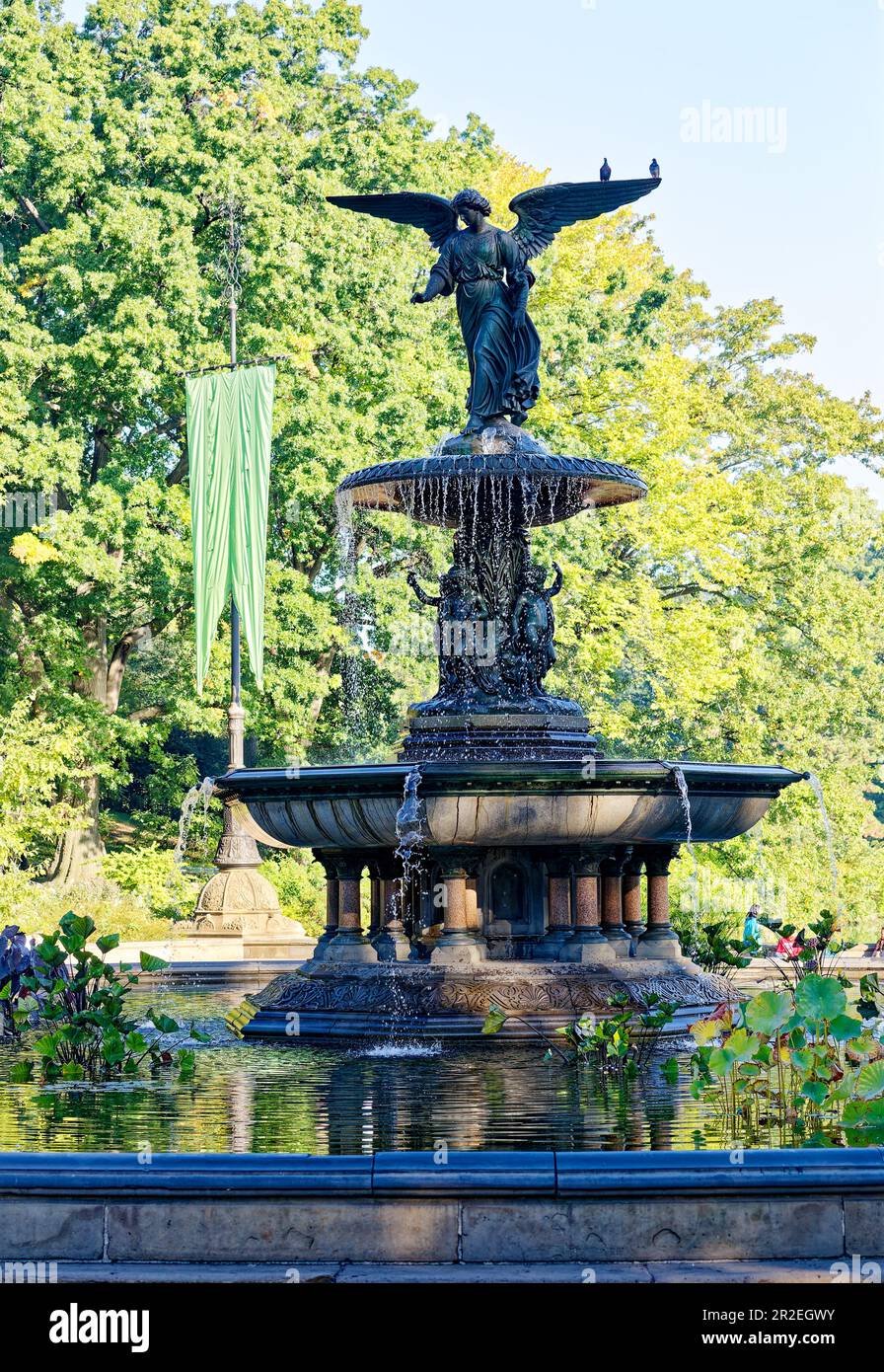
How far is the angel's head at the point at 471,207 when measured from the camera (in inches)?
555

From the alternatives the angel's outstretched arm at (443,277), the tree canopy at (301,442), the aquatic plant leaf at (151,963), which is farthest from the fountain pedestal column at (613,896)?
the tree canopy at (301,442)

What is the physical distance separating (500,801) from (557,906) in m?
1.26

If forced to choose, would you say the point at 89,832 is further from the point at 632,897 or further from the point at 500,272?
the point at 632,897

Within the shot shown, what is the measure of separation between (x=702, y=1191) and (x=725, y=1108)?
7.98 ft

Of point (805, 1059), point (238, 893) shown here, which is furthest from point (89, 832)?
point (805, 1059)

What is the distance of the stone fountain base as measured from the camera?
11.8 meters

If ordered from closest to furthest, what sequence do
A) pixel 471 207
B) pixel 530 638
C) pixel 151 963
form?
pixel 151 963
pixel 530 638
pixel 471 207

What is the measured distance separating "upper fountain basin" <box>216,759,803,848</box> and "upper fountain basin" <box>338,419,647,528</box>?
92.8 inches

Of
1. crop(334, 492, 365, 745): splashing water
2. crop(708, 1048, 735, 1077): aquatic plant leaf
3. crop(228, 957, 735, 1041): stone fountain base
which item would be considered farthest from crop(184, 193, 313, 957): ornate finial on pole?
crop(708, 1048, 735, 1077): aquatic plant leaf

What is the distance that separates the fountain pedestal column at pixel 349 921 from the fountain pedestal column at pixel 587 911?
148 cm

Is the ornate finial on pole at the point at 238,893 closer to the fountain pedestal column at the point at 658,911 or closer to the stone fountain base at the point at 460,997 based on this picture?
the fountain pedestal column at the point at 658,911

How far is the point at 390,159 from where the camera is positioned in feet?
112

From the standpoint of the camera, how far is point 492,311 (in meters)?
14.2
